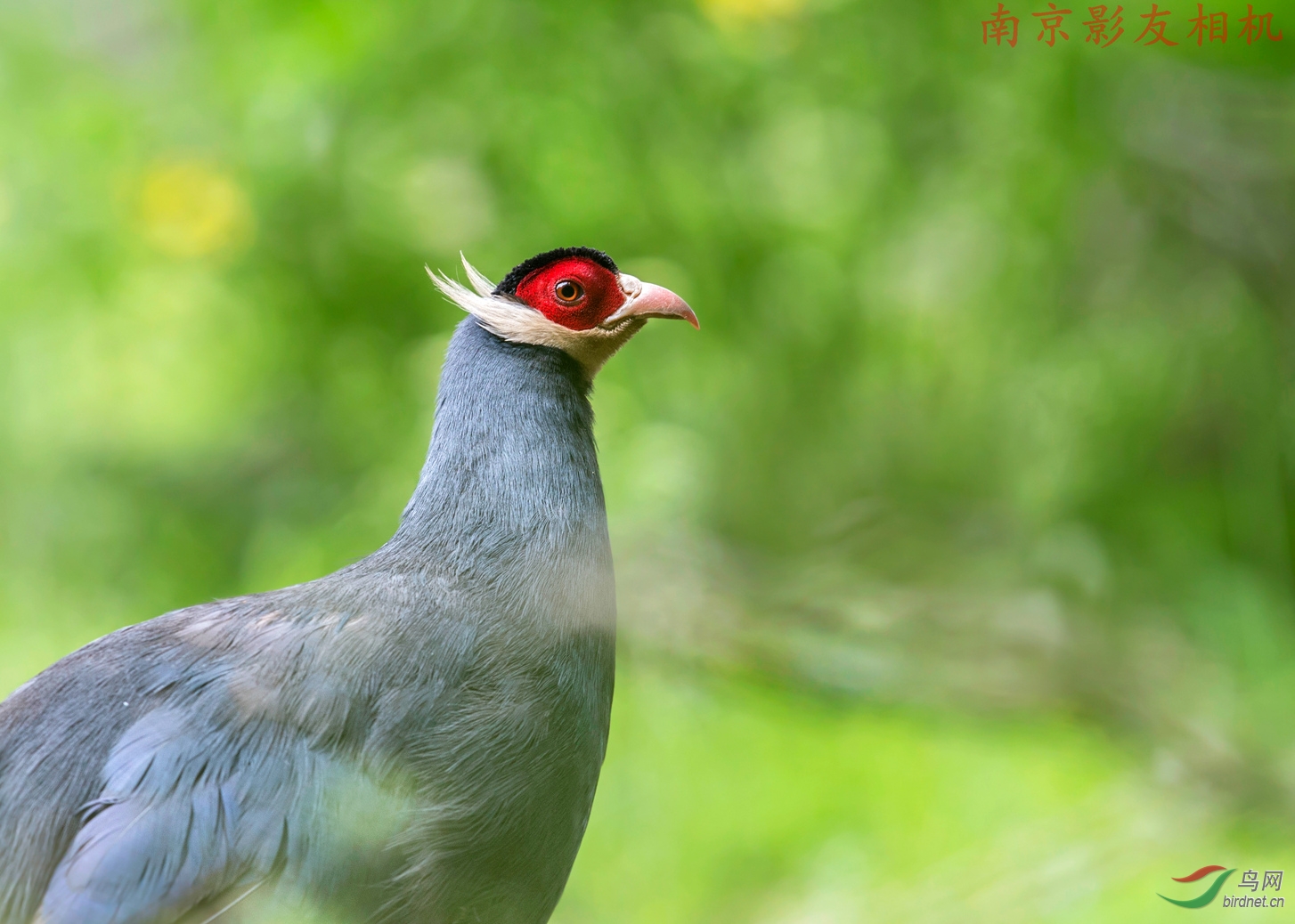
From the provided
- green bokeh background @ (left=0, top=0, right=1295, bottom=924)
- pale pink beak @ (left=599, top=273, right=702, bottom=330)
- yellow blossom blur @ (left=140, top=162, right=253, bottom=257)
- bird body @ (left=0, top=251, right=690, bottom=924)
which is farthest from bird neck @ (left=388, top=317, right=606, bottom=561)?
yellow blossom blur @ (left=140, top=162, right=253, bottom=257)

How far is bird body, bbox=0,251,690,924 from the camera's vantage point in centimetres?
165

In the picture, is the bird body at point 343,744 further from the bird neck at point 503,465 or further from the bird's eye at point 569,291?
the bird's eye at point 569,291

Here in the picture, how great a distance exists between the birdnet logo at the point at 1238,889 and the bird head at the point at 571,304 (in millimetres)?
2166

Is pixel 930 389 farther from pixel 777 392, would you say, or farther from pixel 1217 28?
pixel 1217 28

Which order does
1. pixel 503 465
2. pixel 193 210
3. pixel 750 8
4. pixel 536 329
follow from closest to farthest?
pixel 503 465 → pixel 536 329 → pixel 750 8 → pixel 193 210

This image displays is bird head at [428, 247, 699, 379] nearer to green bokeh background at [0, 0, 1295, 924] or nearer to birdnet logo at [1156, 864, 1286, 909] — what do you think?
green bokeh background at [0, 0, 1295, 924]

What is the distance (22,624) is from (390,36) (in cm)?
214

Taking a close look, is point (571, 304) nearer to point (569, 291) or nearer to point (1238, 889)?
point (569, 291)

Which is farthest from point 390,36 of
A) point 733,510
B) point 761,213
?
point 733,510

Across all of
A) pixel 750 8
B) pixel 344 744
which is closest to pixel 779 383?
pixel 750 8

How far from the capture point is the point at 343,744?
5.62 feet

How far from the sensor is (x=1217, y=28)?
3279 mm

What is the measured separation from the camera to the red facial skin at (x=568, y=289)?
209 centimetres

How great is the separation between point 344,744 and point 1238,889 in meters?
2.55
